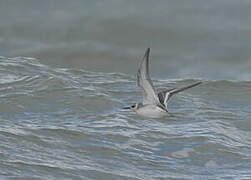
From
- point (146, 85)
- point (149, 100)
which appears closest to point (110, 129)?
point (149, 100)

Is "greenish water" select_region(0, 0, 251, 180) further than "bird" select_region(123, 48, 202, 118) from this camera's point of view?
Yes

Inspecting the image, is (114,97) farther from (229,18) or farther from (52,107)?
(229,18)

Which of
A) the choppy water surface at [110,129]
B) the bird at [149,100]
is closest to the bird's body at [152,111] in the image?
the bird at [149,100]

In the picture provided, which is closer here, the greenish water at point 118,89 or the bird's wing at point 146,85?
the bird's wing at point 146,85

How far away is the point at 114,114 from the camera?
14.9m

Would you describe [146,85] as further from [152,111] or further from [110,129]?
[110,129]

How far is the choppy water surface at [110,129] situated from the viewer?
39.7 ft

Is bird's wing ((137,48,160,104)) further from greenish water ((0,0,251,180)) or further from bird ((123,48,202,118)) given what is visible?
greenish water ((0,0,251,180))

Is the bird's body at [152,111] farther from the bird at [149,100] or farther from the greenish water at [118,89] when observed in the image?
the greenish water at [118,89]

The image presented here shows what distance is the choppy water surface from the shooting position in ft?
39.7

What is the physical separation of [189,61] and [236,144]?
615cm

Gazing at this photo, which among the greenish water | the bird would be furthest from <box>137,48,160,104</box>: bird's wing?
the greenish water

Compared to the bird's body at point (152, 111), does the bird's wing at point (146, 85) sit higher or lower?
higher

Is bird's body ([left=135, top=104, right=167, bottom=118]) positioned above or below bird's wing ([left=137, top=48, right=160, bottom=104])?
below
